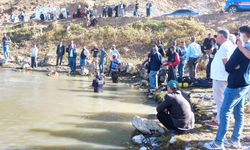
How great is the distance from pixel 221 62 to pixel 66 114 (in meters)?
5.96

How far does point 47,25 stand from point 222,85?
31196 millimetres

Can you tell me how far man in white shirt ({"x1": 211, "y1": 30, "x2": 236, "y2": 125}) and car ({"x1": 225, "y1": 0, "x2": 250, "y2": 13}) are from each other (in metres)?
26.4

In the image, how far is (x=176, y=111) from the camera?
9914 mm

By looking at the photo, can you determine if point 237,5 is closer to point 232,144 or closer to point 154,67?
point 154,67

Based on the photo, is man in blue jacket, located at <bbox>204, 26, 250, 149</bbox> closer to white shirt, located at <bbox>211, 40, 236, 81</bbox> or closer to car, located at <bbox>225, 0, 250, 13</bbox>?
white shirt, located at <bbox>211, 40, 236, 81</bbox>

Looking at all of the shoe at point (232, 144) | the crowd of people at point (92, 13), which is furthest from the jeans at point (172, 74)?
the crowd of people at point (92, 13)

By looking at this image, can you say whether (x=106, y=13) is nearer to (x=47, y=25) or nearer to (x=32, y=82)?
(x=47, y=25)

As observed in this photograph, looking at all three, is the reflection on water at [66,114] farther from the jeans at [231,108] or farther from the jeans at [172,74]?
the jeans at [231,108]

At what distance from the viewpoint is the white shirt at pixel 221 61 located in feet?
29.3

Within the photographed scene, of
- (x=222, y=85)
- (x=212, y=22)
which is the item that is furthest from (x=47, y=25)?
(x=222, y=85)

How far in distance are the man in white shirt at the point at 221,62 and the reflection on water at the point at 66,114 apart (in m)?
2.43

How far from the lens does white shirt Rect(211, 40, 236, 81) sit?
893 cm

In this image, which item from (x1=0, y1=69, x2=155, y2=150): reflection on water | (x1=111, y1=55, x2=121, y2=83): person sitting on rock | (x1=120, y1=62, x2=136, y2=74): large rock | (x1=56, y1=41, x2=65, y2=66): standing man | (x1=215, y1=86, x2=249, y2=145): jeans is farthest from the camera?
(x1=56, y1=41, x2=65, y2=66): standing man

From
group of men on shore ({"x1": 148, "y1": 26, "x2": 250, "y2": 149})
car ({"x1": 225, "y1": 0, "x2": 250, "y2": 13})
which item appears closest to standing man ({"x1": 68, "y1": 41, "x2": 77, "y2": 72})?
car ({"x1": 225, "y1": 0, "x2": 250, "y2": 13})
